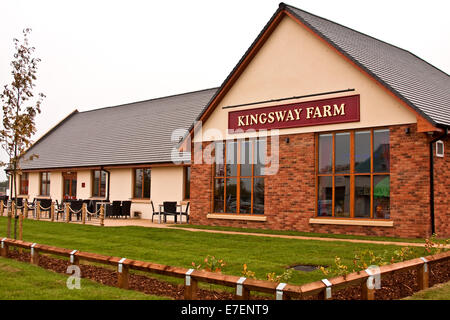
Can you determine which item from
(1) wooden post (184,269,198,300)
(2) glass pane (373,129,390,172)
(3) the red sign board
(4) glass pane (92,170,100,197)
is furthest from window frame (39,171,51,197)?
(1) wooden post (184,269,198,300)

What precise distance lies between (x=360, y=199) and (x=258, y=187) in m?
4.17

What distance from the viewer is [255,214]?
1870 cm

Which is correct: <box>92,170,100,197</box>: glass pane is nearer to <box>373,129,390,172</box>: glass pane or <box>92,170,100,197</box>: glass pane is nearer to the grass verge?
the grass verge

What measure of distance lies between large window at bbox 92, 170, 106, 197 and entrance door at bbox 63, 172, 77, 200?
6.86 feet

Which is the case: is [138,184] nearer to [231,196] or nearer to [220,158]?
[220,158]

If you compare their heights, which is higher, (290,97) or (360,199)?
(290,97)

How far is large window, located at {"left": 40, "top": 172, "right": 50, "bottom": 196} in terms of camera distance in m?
33.8

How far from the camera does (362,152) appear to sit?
15797 mm

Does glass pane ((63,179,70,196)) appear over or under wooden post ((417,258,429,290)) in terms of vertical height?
over

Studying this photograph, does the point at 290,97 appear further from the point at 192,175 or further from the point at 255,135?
the point at 192,175

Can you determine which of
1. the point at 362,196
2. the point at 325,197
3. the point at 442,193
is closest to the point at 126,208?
the point at 325,197

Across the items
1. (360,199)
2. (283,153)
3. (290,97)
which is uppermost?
(290,97)

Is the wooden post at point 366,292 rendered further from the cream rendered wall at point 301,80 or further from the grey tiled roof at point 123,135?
the grey tiled roof at point 123,135
